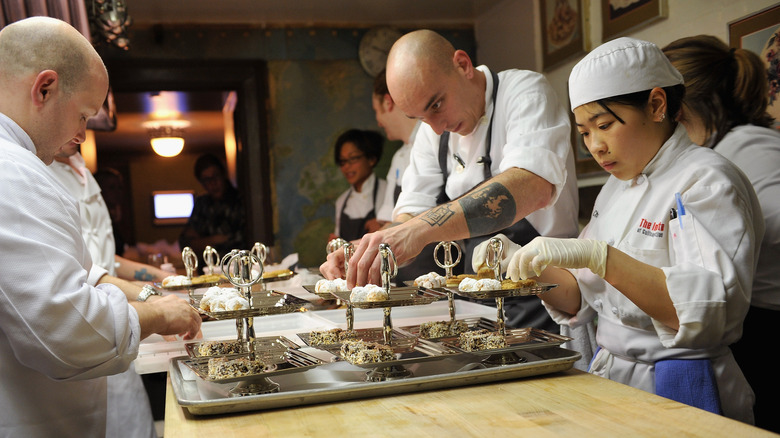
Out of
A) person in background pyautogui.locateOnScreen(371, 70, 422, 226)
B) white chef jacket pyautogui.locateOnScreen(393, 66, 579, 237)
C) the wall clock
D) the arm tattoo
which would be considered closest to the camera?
the arm tattoo

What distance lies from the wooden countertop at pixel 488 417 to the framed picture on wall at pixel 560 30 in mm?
3570

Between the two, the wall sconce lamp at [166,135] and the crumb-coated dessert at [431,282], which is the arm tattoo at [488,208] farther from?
the wall sconce lamp at [166,135]

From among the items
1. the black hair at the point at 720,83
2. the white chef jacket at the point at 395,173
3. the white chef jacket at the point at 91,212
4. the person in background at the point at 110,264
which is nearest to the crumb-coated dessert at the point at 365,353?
the black hair at the point at 720,83

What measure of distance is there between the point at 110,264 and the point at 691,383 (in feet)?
8.70

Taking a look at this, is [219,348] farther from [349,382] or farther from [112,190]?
[112,190]

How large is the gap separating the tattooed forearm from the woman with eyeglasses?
3420mm

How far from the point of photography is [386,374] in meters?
1.27

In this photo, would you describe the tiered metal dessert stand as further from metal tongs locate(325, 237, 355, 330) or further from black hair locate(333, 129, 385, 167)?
black hair locate(333, 129, 385, 167)

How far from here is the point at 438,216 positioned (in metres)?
→ 1.92

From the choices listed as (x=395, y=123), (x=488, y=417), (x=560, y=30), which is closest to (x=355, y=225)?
(x=395, y=123)

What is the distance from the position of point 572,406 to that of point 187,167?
43.7ft

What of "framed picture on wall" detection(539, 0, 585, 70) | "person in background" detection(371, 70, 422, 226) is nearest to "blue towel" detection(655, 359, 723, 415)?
"person in background" detection(371, 70, 422, 226)

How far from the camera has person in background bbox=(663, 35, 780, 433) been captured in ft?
5.99

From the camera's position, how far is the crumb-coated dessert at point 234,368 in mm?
1190
